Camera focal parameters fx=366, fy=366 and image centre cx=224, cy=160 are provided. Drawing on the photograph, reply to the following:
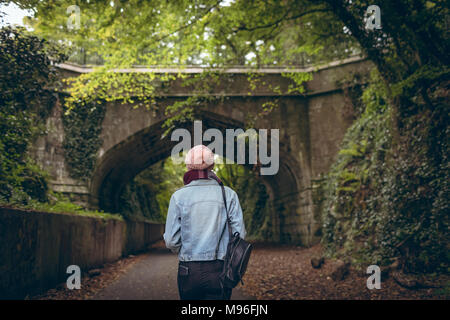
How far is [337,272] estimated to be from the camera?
6.95m

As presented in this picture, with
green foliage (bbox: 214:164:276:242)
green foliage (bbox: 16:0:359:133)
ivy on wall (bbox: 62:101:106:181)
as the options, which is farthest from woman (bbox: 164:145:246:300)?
green foliage (bbox: 214:164:276:242)

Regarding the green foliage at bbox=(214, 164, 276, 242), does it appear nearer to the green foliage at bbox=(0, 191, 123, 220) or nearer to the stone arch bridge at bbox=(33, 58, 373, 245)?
the stone arch bridge at bbox=(33, 58, 373, 245)

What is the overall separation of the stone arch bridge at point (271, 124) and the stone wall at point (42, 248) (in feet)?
15.4

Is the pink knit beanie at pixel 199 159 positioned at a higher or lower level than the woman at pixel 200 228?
higher

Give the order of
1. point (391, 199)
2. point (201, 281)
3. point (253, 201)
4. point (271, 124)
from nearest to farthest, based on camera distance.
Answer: point (201, 281) < point (391, 199) < point (271, 124) < point (253, 201)

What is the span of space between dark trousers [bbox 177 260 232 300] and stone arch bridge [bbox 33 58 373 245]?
10679 mm

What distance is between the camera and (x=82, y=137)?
13.2 meters

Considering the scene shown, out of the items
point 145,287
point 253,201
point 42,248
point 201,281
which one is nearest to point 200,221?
point 201,281

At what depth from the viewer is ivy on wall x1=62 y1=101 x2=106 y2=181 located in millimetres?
12914

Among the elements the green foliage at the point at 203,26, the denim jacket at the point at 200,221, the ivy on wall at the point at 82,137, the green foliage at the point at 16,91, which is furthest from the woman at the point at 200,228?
the ivy on wall at the point at 82,137

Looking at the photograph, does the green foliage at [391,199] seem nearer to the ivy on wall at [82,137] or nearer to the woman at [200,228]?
the woman at [200,228]

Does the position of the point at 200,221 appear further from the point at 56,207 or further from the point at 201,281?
the point at 56,207

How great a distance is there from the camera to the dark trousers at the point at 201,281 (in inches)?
101

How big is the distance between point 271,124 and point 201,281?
1162cm
